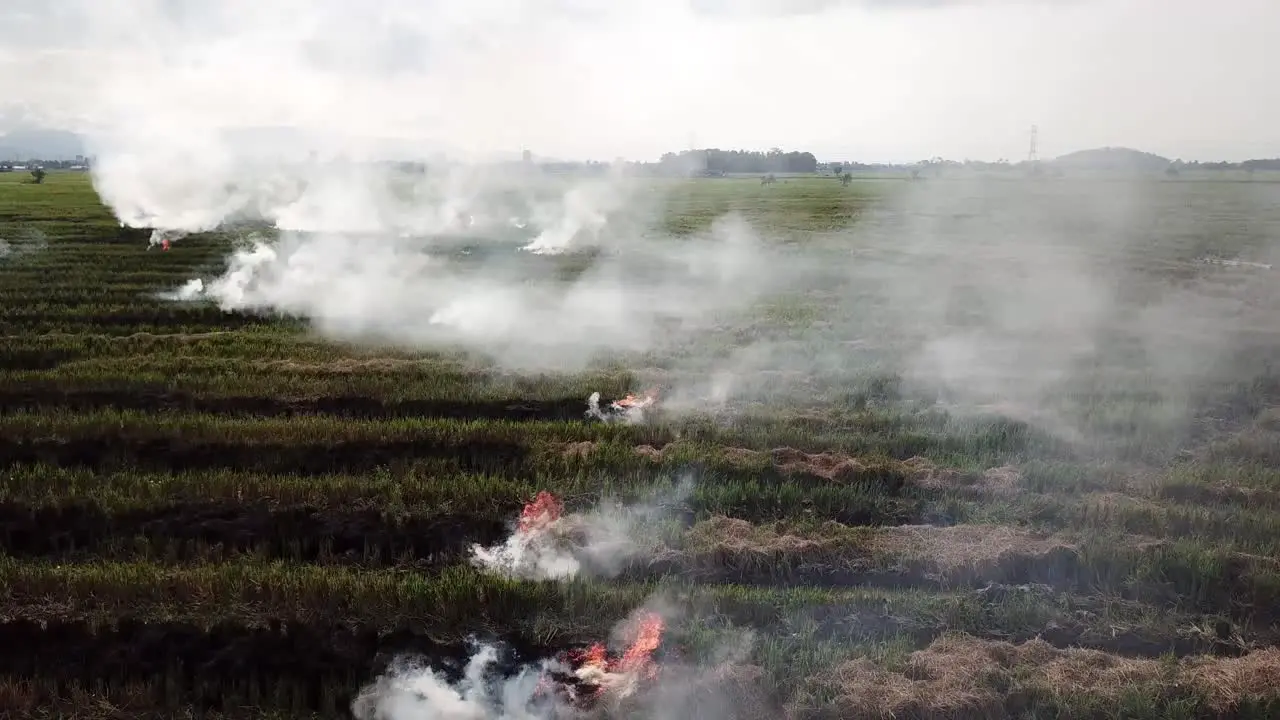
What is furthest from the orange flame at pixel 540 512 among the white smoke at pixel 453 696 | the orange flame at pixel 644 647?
the white smoke at pixel 453 696

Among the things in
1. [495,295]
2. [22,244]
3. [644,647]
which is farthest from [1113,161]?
[22,244]

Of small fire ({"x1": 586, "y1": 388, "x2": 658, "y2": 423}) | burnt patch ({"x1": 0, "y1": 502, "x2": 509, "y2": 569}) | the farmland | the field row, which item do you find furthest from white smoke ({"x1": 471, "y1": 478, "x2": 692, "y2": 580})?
small fire ({"x1": 586, "y1": 388, "x2": 658, "y2": 423})

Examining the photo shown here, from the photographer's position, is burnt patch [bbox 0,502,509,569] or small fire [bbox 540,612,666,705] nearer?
small fire [bbox 540,612,666,705]

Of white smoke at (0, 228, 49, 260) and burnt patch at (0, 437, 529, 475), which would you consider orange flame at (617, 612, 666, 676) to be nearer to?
burnt patch at (0, 437, 529, 475)

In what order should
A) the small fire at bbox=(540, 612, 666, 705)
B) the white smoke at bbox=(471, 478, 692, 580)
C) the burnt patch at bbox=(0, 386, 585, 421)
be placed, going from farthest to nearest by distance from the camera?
the burnt patch at bbox=(0, 386, 585, 421) → the white smoke at bbox=(471, 478, 692, 580) → the small fire at bbox=(540, 612, 666, 705)

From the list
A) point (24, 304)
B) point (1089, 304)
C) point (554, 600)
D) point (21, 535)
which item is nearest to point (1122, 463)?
point (554, 600)

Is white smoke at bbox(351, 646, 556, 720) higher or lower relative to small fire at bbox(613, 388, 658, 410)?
lower

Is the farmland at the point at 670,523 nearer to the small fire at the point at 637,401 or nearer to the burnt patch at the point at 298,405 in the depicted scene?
the burnt patch at the point at 298,405

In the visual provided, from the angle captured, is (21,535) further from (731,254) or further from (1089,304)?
(731,254)
